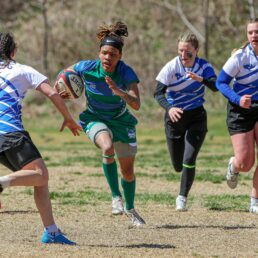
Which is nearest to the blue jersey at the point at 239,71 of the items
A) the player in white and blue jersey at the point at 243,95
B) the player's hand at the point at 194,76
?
→ the player in white and blue jersey at the point at 243,95

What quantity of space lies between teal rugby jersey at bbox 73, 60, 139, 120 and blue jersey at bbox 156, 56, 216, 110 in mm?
1149

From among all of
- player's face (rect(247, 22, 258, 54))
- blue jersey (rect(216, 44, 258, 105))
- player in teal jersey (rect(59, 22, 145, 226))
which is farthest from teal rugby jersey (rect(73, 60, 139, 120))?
player's face (rect(247, 22, 258, 54))

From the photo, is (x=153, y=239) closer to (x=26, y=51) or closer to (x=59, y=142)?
(x=59, y=142)

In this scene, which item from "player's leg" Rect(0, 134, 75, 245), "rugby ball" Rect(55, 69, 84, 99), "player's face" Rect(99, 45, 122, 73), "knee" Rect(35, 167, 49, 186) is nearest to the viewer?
"player's leg" Rect(0, 134, 75, 245)

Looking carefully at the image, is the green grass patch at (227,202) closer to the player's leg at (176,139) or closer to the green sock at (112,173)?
the player's leg at (176,139)

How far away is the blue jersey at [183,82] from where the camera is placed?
10227 mm

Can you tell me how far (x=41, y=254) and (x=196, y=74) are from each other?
12.8 ft

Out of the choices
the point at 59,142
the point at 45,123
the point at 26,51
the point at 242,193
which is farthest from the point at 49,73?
the point at 242,193

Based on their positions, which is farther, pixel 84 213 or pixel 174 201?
pixel 174 201

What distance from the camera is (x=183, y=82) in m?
10.3

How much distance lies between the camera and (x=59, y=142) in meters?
22.3

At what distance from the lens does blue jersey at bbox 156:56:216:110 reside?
1023cm

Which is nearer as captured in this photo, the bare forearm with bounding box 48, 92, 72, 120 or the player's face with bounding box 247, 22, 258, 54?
the bare forearm with bounding box 48, 92, 72, 120

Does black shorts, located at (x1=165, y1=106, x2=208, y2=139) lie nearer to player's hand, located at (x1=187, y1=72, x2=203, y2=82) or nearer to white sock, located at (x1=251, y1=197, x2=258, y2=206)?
player's hand, located at (x1=187, y1=72, x2=203, y2=82)
